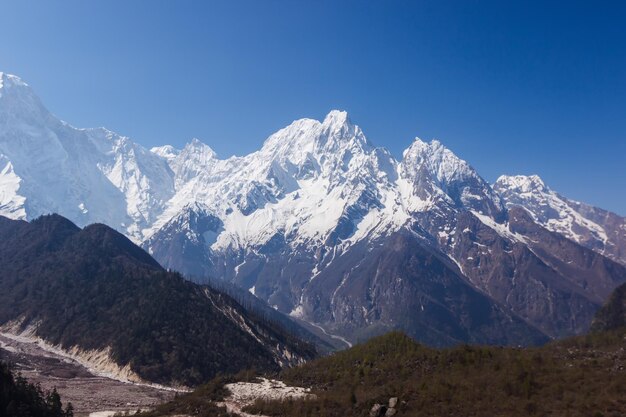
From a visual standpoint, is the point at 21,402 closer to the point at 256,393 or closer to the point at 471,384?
the point at 256,393

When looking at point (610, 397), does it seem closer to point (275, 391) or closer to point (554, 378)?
point (554, 378)

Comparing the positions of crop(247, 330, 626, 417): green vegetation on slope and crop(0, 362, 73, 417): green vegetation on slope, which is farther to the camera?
crop(0, 362, 73, 417): green vegetation on slope

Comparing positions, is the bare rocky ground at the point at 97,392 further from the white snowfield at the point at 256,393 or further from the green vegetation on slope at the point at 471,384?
the green vegetation on slope at the point at 471,384

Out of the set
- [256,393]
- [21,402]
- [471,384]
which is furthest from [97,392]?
[471,384]

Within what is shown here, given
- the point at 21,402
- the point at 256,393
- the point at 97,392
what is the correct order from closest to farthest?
the point at 21,402, the point at 256,393, the point at 97,392

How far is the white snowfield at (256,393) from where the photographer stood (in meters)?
99.5

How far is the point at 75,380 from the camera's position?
193m

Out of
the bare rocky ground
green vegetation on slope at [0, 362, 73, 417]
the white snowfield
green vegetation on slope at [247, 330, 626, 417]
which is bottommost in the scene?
the bare rocky ground

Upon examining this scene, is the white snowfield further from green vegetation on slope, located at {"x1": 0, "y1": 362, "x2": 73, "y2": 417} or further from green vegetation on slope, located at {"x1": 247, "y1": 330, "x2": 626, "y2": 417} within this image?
green vegetation on slope, located at {"x1": 0, "y1": 362, "x2": 73, "y2": 417}

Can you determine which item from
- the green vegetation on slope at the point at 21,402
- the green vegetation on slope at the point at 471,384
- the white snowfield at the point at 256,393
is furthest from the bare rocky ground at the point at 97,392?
the green vegetation on slope at the point at 471,384

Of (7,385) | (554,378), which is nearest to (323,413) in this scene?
(554,378)

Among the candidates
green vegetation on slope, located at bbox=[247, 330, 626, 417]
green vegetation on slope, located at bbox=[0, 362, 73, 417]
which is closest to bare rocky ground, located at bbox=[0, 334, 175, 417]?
green vegetation on slope, located at bbox=[0, 362, 73, 417]

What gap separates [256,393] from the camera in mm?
105938

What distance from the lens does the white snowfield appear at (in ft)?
326
